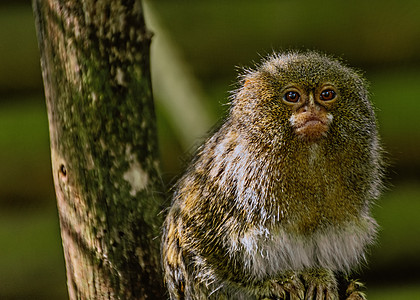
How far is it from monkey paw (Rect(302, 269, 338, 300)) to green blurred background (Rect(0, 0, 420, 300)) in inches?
66.6

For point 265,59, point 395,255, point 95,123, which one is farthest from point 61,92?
point 395,255

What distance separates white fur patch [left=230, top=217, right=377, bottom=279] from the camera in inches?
99.0

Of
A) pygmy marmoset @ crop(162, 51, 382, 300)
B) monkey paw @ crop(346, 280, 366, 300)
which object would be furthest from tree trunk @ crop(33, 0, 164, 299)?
monkey paw @ crop(346, 280, 366, 300)

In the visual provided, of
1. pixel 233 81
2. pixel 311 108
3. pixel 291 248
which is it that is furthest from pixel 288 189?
pixel 233 81

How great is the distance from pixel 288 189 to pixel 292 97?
32cm

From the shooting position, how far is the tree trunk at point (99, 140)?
2.65 metres

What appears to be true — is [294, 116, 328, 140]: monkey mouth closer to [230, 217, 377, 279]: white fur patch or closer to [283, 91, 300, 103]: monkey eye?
[283, 91, 300, 103]: monkey eye

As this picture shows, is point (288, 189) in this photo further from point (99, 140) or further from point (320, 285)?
point (99, 140)

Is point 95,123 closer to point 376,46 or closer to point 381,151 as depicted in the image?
point 381,151

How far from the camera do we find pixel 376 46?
4.22 meters

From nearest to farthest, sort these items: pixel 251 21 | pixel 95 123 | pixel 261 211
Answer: pixel 261 211, pixel 95 123, pixel 251 21

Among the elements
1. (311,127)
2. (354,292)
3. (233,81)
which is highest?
(233,81)

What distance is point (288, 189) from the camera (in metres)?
2.51

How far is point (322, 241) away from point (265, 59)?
0.67 metres
